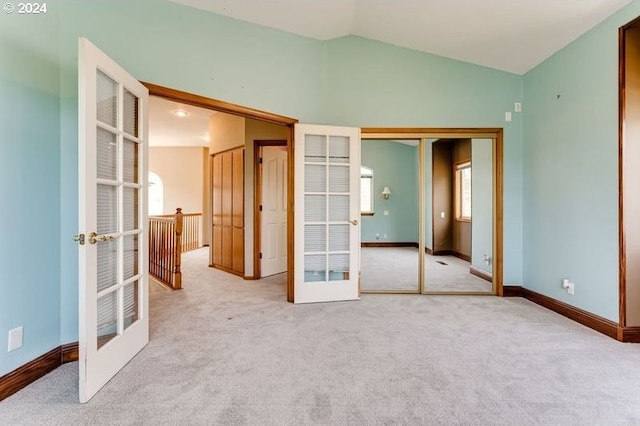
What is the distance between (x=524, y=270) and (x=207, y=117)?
5738 millimetres

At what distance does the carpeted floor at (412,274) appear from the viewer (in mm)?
4340

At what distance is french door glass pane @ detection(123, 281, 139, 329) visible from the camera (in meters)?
2.28

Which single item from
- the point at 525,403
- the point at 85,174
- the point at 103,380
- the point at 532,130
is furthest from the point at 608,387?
the point at 85,174

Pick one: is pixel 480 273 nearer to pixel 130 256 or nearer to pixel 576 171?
pixel 576 171

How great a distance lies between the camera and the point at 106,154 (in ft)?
6.79

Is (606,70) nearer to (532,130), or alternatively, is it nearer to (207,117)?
(532,130)

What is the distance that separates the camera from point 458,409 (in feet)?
5.70

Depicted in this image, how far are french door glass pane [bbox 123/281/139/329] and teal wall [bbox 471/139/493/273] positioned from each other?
13.4 feet

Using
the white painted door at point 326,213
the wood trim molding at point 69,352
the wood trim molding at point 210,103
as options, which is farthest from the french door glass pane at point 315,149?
the wood trim molding at point 69,352

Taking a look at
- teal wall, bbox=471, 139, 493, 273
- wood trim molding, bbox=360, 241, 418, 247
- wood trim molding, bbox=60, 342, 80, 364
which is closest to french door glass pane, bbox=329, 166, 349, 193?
teal wall, bbox=471, 139, 493, 273

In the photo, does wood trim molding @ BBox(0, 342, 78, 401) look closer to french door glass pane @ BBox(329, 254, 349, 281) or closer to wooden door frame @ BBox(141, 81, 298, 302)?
wooden door frame @ BBox(141, 81, 298, 302)

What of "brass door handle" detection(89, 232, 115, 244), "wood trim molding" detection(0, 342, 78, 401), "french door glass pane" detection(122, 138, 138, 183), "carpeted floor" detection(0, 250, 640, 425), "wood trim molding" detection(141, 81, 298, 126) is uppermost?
"wood trim molding" detection(141, 81, 298, 126)

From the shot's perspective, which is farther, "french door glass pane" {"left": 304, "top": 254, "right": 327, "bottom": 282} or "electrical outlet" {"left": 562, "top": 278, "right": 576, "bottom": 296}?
"french door glass pane" {"left": 304, "top": 254, "right": 327, "bottom": 282}

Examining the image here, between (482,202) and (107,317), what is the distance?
447 centimetres
